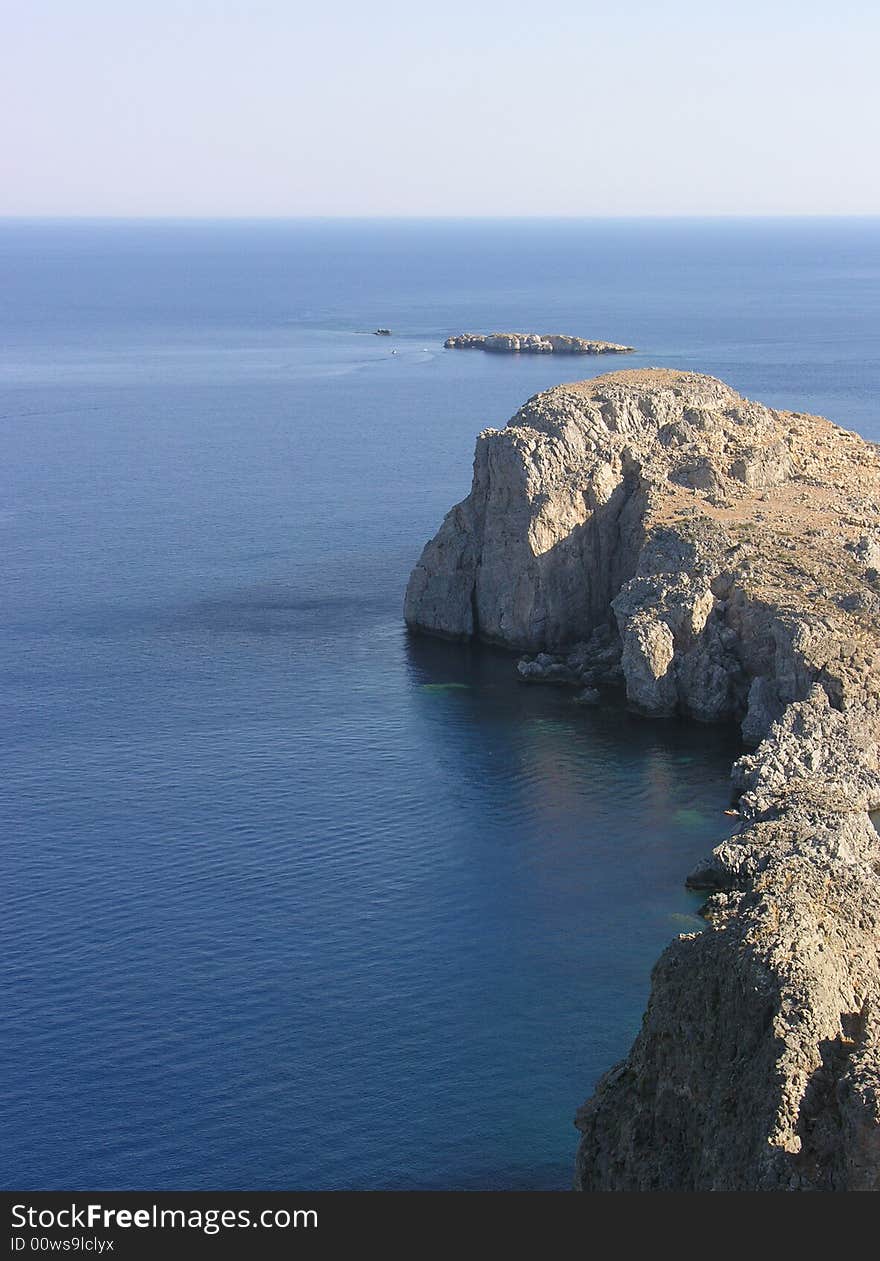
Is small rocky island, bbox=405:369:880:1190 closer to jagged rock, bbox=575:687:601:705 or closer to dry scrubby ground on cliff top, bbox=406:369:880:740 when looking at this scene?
dry scrubby ground on cliff top, bbox=406:369:880:740

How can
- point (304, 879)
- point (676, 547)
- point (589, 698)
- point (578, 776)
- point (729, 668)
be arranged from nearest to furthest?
point (304, 879), point (578, 776), point (729, 668), point (589, 698), point (676, 547)

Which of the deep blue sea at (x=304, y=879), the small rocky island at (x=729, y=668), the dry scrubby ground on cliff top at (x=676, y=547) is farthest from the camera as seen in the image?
the dry scrubby ground on cliff top at (x=676, y=547)

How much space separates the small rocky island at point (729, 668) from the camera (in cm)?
4494

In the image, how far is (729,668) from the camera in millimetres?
97188

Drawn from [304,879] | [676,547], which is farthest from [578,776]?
[304,879]

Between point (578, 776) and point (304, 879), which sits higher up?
point (578, 776)

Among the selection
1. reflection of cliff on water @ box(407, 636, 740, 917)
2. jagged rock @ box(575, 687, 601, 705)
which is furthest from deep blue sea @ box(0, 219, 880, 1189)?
jagged rock @ box(575, 687, 601, 705)

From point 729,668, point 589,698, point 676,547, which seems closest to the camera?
point 729,668

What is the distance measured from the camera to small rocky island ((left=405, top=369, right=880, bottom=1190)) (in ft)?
147

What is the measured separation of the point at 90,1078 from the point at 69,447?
437ft

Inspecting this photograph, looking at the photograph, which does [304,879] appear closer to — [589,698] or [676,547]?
[589,698]

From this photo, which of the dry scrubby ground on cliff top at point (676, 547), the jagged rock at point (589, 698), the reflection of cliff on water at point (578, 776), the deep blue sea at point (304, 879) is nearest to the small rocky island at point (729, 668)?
the dry scrubby ground on cliff top at point (676, 547)

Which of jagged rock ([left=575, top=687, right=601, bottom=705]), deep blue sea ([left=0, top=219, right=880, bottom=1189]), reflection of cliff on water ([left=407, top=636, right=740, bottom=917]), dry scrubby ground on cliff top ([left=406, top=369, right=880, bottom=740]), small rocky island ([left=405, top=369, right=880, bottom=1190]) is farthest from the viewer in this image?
jagged rock ([left=575, top=687, right=601, bottom=705])

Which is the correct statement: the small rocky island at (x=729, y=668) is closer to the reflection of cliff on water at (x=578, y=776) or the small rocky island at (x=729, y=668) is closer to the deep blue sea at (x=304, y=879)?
the reflection of cliff on water at (x=578, y=776)
